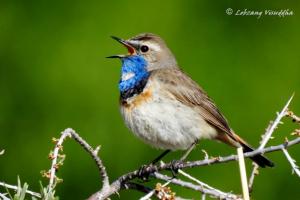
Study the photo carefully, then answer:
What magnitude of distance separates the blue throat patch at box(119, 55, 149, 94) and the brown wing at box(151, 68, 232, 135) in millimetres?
87

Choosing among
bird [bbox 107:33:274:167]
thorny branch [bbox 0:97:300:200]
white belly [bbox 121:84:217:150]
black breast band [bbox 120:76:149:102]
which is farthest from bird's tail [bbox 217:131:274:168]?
thorny branch [bbox 0:97:300:200]

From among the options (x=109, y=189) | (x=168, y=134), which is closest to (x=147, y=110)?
(x=168, y=134)

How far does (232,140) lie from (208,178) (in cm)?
38

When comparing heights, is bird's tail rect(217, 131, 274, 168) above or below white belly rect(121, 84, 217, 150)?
below

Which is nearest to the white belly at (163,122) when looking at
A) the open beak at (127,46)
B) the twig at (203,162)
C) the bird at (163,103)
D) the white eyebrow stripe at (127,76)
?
the bird at (163,103)

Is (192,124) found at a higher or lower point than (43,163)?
higher

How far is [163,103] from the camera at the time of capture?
436cm

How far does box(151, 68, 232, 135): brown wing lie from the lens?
15.0ft

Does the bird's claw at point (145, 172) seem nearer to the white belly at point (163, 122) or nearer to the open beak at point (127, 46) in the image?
the white belly at point (163, 122)

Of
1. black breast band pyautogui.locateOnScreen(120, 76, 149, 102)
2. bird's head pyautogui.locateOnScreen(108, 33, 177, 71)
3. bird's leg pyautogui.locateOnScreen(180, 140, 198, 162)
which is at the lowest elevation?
bird's leg pyautogui.locateOnScreen(180, 140, 198, 162)

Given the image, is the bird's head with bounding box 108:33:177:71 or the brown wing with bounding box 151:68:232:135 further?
the bird's head with bounding box 108:33:177:71

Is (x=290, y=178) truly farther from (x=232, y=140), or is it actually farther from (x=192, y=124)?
(x=192, y=124)

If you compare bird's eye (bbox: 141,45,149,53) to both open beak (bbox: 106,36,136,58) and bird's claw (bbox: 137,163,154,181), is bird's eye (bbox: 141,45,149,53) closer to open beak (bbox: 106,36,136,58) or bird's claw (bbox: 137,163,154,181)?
open beak (bbox: 106,36,136,58)

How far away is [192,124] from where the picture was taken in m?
4.47
